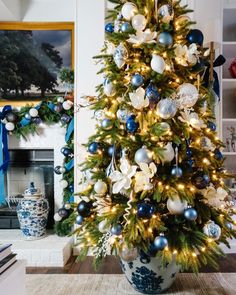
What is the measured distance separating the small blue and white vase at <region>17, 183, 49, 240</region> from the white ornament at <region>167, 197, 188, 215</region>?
1.64 metres

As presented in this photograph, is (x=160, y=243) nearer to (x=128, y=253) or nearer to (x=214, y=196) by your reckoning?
(x=128, y=253)

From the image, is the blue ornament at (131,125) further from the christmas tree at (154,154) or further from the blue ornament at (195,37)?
the blue ornament at (195,37)

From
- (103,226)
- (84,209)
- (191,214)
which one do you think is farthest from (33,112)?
(191,214)

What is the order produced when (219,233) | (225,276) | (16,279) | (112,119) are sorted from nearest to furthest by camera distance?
(16,279)
(219,233)
(112,119)
(225,276)

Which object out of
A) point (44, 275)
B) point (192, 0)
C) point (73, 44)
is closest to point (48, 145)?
point (73, 44)

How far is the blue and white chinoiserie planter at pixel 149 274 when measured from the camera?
7.09 ft

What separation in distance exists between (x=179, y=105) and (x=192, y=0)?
173 centimetres

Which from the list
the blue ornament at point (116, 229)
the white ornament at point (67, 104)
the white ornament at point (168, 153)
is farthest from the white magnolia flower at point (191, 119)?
the white ornament at point (67, 104)

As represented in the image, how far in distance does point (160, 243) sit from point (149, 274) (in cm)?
39

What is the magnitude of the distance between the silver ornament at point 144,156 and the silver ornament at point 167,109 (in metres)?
0.24

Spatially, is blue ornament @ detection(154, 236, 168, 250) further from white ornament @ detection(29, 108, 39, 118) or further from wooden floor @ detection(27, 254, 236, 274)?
white ornament @ detection(29, 108, 39, 118)

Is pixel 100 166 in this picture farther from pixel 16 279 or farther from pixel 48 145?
pixel 48 145

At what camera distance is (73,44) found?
358 centimetres

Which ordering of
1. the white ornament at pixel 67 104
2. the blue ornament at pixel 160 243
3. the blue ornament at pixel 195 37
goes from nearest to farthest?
the blue ornament at pixel 160 243
the blue ornament at pixel 195 37
the white ornament at pixel 67 104
